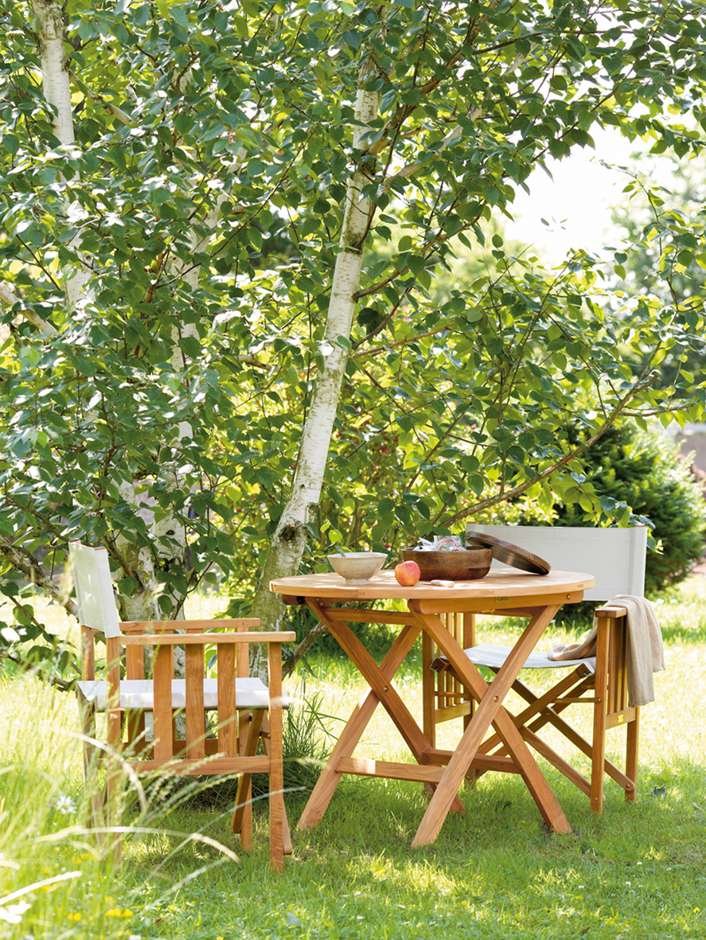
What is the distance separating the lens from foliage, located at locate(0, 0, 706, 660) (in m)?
3.90

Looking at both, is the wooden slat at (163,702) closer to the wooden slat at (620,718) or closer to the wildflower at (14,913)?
the wildflower at (14,913)

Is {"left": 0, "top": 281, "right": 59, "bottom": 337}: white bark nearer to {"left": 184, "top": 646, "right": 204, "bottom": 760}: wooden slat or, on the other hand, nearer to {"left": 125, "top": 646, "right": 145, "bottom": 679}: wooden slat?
{"left": 125, "top": 646, "right": 145, "bottom": 679}: wooden slat

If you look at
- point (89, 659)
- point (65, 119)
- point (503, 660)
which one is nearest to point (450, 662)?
point (503, 660)

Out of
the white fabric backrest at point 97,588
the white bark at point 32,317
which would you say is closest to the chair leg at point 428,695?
the white fabric backrest at point 97,588

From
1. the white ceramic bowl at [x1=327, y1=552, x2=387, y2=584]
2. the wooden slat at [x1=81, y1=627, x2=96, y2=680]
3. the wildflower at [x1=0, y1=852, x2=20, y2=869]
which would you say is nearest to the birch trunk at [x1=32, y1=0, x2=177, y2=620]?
the wooden slat at [x1=81, y1=627, x2=96, y2=680]

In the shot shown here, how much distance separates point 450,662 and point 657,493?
6151mm

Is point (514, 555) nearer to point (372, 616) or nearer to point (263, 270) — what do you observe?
point (372, 616)

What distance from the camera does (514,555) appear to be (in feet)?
14.1

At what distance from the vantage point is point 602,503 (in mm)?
4898

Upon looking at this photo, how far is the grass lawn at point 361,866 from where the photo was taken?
2.62 meters

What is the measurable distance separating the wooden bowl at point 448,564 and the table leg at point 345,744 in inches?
9.3

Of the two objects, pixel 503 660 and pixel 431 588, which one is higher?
pixel 431 588

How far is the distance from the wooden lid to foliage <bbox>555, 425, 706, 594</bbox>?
16.2 ft

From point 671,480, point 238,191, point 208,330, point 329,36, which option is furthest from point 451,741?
point 671,480
